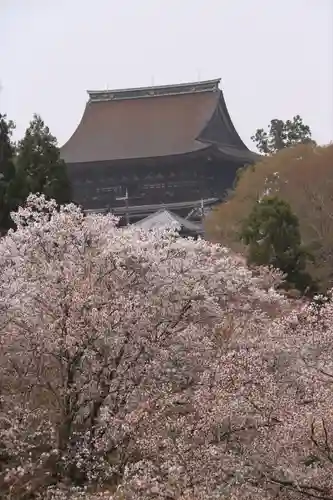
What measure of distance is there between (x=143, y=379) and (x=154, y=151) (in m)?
30.7

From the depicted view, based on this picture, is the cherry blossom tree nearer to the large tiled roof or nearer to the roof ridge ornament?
the large tiled roof

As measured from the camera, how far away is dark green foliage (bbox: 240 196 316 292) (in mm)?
17500

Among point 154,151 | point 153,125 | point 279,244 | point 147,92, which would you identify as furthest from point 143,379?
point 147,92

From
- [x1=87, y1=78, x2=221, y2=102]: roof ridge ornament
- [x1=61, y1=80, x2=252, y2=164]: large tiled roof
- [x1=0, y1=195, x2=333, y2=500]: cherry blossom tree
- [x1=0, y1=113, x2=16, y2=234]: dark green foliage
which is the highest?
[x1=87, y1=78, x2=221, y2=102]: roof ridge ornament

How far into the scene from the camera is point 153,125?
40.9 m

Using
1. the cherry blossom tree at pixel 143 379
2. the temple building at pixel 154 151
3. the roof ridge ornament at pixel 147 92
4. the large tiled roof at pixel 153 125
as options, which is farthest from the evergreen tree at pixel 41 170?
the roof ridge ornament at pixel 147 92

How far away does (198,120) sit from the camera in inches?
1597

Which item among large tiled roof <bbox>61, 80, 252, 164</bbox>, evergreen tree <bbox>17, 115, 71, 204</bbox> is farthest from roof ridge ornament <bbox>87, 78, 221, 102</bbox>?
evergreen tree <bbox>17, 115, 71, 204</bbox>

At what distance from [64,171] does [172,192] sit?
19640 mm

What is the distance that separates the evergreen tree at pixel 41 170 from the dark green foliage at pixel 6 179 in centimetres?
27

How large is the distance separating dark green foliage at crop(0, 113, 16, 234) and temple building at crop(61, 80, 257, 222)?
1663 cm

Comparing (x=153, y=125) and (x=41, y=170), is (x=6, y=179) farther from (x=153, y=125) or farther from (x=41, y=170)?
(x=153, y=125)

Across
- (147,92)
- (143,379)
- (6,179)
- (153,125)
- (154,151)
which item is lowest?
(143,379)

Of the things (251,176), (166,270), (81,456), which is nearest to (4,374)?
(81,456)
